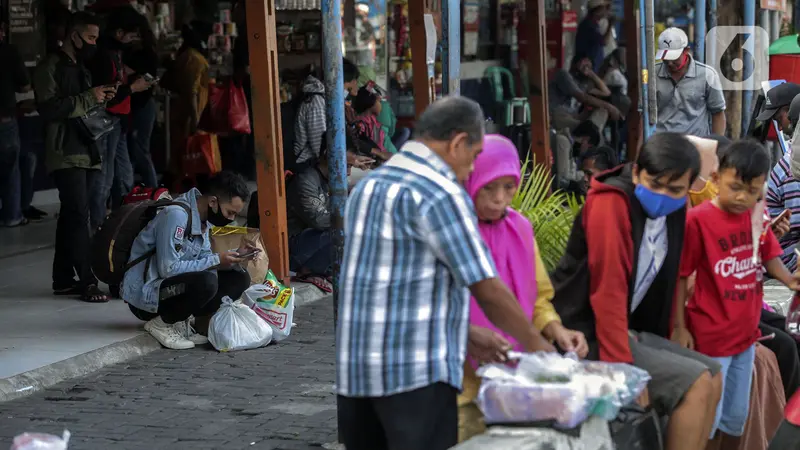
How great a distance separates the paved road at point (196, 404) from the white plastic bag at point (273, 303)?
158 millimetres

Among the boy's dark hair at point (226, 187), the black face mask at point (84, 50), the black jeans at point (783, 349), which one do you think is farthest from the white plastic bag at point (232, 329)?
the black jeans at point (783, 349)

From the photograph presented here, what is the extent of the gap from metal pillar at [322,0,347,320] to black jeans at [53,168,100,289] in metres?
3.70

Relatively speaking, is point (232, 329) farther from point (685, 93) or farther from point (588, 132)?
point (588, 132)

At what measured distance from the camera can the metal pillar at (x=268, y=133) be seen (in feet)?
33.6

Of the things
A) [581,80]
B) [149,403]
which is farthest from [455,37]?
[581,80]

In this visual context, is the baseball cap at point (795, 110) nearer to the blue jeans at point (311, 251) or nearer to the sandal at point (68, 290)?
the blue jeans at point (311, 251)

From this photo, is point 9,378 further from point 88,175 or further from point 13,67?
point 13,67

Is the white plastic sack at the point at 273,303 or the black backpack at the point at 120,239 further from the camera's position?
the white plastic sack at the point at 273,303

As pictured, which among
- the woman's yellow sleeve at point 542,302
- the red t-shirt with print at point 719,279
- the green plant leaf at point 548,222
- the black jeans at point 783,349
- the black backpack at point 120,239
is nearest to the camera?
the woman's yellow sleeve at point 542,302

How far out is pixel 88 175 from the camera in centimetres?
1023

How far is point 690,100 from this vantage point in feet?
39.6

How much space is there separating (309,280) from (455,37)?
311 centimetres

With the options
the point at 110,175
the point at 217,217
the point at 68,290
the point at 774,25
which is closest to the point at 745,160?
the point at 217,217

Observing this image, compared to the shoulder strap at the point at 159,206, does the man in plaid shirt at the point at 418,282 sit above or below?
above
